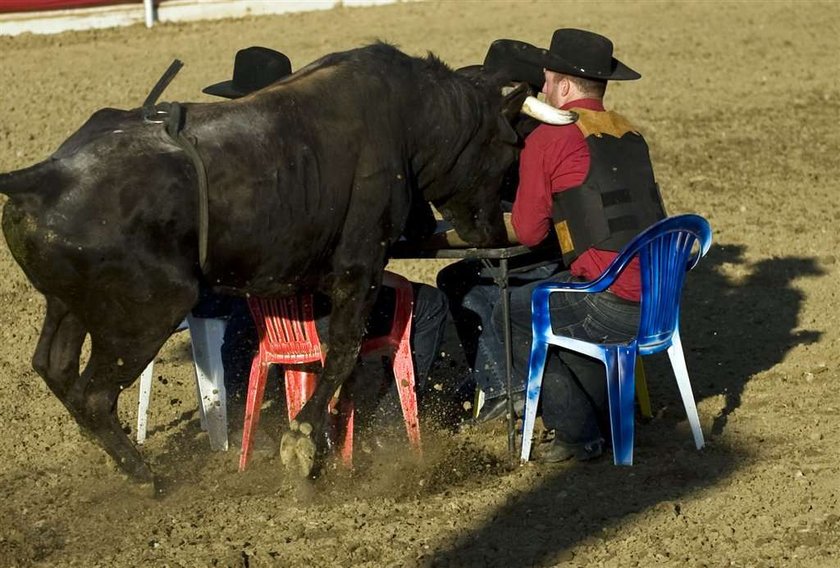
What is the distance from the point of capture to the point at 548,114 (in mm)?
5738

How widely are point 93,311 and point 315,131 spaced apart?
1.05 metres

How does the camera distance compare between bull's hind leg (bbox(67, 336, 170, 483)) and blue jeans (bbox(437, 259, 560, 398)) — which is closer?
bull's hind leg (bbox(67, 336, 170, 483))

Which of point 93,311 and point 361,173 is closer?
point 93,311

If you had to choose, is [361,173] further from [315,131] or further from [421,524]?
[421,524]

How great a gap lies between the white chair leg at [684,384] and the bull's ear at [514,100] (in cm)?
112

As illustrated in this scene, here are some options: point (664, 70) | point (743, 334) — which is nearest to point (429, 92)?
point (743, 334)

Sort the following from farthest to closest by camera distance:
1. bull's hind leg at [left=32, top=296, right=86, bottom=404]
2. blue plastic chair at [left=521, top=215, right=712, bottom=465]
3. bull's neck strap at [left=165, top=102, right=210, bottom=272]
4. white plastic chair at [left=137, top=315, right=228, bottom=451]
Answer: white plastic chair at [left=137, top=315, right=228, bottom=451]
blue plastic chair at [left=521, top=215, right=712, bottom=465]
bull's hind leg at [left=32, top=296, right=86, bottom=404]
bull's neck strap at [left=165, top=102, right=210, bottom=272]

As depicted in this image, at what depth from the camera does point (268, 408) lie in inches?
259

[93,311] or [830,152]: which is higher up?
[93,311]

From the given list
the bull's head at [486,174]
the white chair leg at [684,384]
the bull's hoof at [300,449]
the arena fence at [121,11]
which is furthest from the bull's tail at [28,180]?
the arena fence at [121,11]

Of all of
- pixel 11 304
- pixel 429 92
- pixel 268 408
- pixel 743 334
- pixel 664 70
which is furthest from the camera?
pixel 664 70

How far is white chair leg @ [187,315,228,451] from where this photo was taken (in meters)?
6.04

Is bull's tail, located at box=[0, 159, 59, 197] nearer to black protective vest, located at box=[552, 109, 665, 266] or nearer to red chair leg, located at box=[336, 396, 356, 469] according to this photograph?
red chair leg, located at box=[336, 396, 356, 469]

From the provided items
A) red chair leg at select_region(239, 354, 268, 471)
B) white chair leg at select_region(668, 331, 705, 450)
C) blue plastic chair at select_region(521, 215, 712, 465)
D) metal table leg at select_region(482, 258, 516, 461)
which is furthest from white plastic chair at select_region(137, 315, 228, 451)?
white chair leg at select_region(668, 331, 705, 450)
